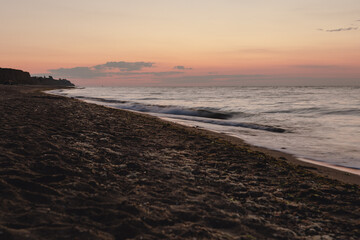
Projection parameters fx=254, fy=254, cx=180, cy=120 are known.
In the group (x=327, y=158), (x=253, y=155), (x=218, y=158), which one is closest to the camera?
(x=218, y=158)

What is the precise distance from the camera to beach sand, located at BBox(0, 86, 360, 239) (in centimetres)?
341

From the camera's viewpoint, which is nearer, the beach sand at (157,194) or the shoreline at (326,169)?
the beach sand at (157,194)

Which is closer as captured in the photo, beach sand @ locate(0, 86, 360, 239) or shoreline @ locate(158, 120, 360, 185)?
beach sand @ locate(0, 86, 360, 239)

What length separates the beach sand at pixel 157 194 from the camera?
11.2 ft

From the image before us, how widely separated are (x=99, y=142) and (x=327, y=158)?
771 cm

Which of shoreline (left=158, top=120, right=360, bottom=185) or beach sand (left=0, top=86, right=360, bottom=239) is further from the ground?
beach sand (left=0, top=86, right=360, bottom=239)

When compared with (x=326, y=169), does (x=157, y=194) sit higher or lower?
higher

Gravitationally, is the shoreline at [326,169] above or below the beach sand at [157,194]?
below

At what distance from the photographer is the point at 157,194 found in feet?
15.0

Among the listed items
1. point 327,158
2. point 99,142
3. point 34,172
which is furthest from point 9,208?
point 327,158

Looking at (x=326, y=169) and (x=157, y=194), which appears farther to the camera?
(x=326, y=169)

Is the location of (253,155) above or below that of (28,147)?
below

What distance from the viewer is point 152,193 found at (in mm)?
4570

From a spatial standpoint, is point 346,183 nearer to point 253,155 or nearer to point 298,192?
point 298,192
